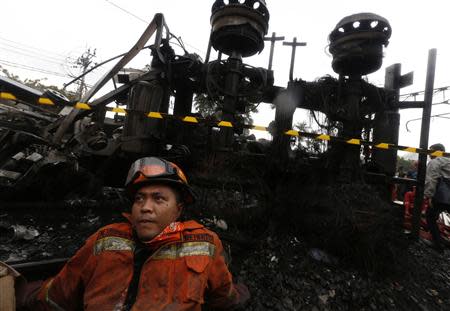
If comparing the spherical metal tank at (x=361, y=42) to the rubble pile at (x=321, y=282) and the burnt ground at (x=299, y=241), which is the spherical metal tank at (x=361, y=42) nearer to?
the burnt ground at (x=299, y=241)

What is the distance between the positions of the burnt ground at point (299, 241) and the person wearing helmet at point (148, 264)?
0.92 m

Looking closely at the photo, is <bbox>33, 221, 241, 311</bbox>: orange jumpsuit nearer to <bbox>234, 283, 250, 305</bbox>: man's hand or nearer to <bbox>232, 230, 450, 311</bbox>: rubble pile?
<bbox>234, 283, 250, 305</bbox>: man's hand

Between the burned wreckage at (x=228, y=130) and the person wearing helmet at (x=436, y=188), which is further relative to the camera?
the person wearing helmet at (x=436, y=188)

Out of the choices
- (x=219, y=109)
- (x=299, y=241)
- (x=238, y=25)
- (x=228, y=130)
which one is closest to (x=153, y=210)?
(x=299, y=241)

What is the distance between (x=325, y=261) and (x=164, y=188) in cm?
276

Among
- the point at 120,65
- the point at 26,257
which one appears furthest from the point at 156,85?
the point at 26,257

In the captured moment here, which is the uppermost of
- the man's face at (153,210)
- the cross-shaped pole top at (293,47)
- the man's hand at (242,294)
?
the cross-shaped pole top at (293,47)

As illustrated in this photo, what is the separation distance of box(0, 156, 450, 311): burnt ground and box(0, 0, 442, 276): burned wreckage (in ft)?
0.22

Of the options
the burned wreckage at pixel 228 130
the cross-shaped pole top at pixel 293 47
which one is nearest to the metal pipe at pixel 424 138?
the burned wreckage at pixel 228 130

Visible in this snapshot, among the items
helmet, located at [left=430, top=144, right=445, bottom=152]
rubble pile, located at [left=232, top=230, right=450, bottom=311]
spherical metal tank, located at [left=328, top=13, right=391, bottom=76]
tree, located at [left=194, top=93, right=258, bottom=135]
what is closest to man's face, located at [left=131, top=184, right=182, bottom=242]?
rubble pile, located at [left=232, top=230, right=450, bottom=311]

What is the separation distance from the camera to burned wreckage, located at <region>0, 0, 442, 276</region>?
4.05 meters

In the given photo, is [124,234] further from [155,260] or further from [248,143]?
[248,143]

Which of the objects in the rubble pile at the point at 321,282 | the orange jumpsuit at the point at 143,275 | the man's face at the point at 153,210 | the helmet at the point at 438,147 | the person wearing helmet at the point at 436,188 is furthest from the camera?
the helmet at the point at 438,147

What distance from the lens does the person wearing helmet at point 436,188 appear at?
4.61 metres
